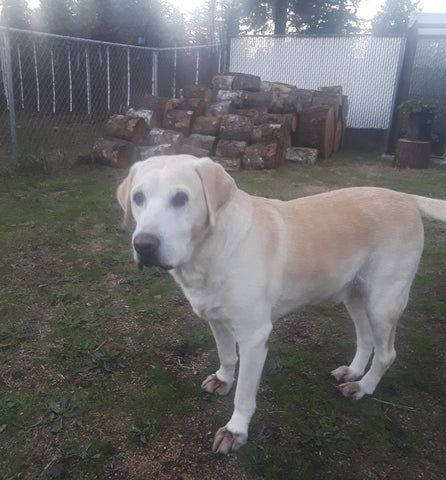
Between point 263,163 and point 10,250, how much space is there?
517 centimetres

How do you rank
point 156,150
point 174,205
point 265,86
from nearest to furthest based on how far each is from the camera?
point 174,205, point 156,150, point 265,86

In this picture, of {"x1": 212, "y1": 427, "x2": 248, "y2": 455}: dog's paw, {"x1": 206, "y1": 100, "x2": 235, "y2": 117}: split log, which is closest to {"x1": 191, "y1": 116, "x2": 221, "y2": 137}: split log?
{"x1": 206, "y1": 100, "x2": 235, "y2": 117}: split log

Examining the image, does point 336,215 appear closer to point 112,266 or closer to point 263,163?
point 112,266

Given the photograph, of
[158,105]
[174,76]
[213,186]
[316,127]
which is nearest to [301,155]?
[316,127]

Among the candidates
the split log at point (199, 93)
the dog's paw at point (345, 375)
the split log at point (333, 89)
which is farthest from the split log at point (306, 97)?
the dog's paw at point (345, 375)

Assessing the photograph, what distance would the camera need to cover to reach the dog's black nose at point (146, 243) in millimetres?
1809

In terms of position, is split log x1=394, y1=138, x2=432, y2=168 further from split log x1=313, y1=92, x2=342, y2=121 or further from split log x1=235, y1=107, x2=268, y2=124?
split log x1=235, y1=107, x2=268, y2=124

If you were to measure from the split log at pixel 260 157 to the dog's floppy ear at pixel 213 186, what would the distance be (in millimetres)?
6407

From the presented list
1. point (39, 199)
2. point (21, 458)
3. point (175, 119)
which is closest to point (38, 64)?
point (175, 119)

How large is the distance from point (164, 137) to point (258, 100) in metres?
2.80

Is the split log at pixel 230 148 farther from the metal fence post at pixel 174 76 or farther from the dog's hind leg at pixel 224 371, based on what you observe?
the dog's hind leg at pixel 224 371

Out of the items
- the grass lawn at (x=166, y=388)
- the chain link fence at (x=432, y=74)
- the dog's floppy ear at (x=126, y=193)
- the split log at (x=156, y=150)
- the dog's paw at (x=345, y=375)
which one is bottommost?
the grass lawn at (x=166, y=388)

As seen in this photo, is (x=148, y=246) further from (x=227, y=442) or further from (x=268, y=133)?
(x=268, y=133)

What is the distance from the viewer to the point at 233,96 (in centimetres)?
956
